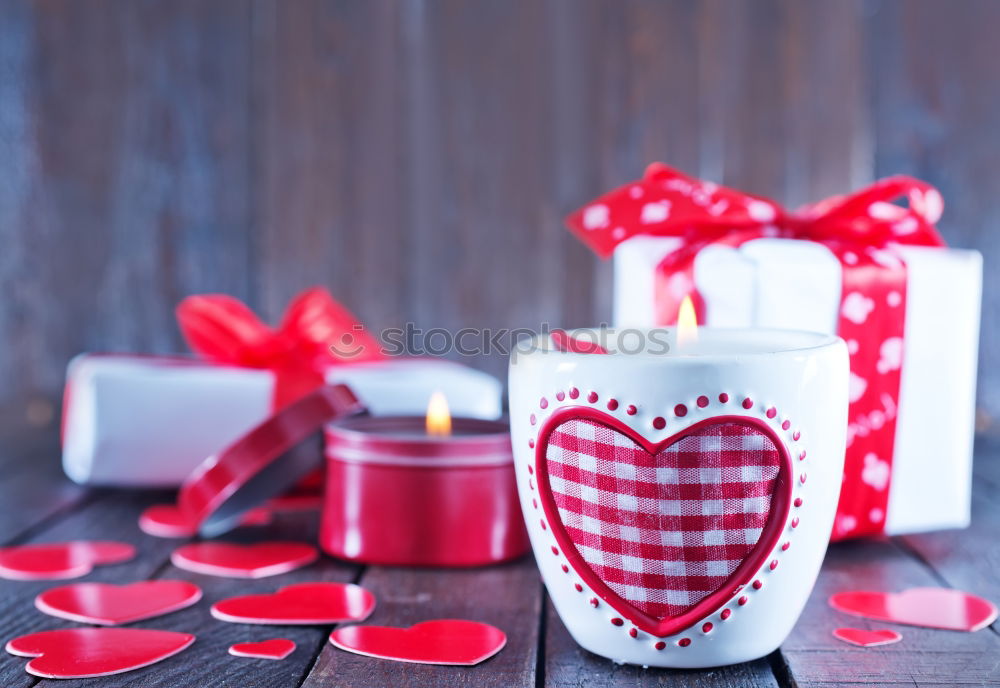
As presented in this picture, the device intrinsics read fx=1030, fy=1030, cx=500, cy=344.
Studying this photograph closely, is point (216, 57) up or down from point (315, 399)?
up

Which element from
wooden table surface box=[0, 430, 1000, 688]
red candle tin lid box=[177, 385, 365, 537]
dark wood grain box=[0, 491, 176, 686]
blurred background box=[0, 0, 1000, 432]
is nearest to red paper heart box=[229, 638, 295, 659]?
wooden table surface box=[0, 430, 1000, 688]

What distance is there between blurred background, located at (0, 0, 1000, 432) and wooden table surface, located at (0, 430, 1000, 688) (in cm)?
56

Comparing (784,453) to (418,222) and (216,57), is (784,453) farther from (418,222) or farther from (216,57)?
(216,57)

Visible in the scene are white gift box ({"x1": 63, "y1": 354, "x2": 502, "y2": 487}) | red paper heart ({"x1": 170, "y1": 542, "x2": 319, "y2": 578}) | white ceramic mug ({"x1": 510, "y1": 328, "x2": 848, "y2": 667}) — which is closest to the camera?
white ceramic mug ({"x1": 510, "y1": 328, "x2": 848, "y2": 667})

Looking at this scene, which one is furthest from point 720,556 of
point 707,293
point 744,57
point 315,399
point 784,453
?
point 744,57

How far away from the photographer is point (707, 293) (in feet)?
2.61

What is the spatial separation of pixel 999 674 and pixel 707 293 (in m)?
0.34

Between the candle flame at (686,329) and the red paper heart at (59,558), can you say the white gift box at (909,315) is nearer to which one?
the candle flame at (686,329)

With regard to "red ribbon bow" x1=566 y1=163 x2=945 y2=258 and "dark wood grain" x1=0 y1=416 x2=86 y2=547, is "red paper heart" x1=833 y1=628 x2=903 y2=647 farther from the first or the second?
"dark wood grain" x1=0 y1=416 x2=86 y2=547

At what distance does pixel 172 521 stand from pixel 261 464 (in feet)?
0.50

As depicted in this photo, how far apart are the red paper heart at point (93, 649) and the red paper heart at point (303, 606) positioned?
5 centimetres

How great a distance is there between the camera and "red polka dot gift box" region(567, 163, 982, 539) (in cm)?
79

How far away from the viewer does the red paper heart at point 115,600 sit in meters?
0.66

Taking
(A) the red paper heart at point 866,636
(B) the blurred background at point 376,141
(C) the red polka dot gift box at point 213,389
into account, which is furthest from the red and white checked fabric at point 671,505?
(B) the blurred background at point 376,141
